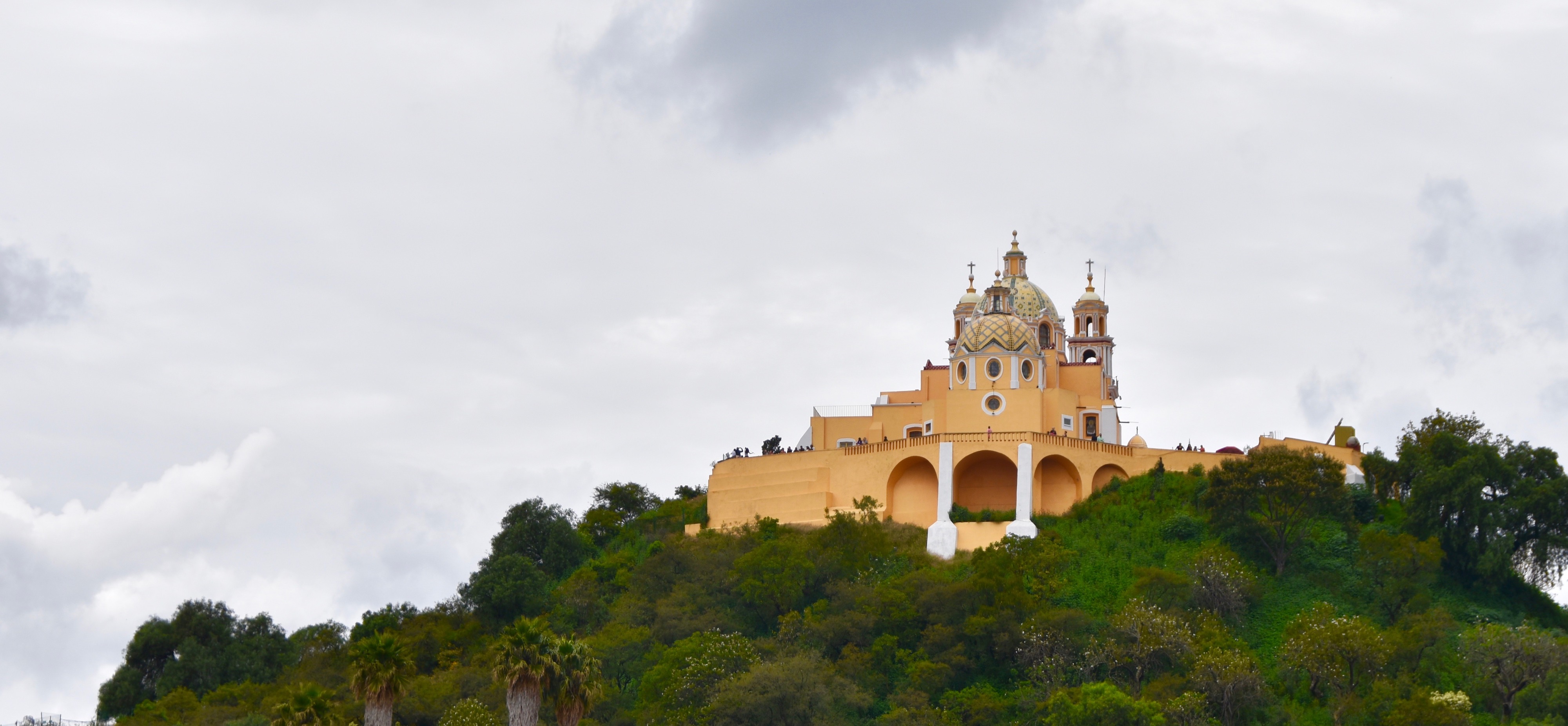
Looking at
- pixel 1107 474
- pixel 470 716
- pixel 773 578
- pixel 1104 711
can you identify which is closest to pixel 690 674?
pixel 470 716

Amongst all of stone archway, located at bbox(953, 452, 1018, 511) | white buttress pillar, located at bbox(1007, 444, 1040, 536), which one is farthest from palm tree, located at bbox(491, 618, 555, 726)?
stone archway, located at bbox(953, 452, 1018, 511)

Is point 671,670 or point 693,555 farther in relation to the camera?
point 693,555

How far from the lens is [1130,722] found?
164ft

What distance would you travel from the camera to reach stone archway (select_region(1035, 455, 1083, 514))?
64.9m

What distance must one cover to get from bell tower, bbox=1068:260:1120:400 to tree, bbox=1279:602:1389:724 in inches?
823

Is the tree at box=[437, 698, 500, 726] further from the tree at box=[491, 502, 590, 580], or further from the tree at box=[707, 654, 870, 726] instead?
the tree at box=[491, 502, 590, 580]

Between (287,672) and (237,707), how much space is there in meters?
3.90

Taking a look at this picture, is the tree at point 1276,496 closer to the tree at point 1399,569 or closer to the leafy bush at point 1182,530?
the leafy bush at point 1182,530

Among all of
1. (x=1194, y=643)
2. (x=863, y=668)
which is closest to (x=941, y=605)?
(x=863, y=668)

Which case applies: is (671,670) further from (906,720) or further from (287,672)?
(287,672)

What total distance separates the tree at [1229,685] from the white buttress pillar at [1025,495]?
10.7 meters

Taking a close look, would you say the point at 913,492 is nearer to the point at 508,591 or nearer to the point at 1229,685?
the point at 508,591

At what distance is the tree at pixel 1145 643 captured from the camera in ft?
177

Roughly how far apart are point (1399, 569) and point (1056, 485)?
11429 mm
